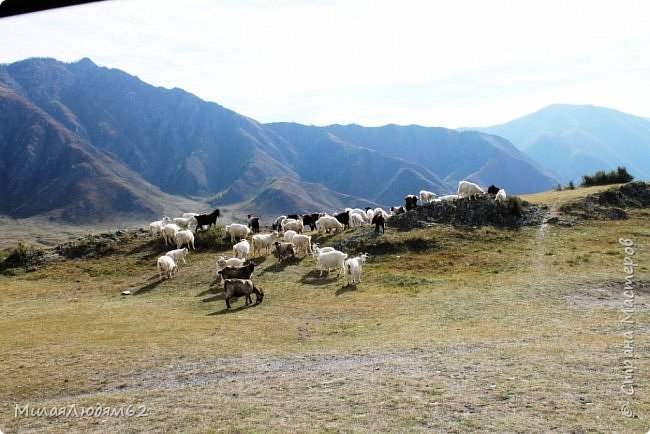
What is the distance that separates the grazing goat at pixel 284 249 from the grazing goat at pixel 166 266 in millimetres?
6705

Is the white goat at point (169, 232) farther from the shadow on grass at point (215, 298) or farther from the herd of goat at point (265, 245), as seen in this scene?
the shadow on grass at point (215, 298)

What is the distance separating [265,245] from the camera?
32.4 meters

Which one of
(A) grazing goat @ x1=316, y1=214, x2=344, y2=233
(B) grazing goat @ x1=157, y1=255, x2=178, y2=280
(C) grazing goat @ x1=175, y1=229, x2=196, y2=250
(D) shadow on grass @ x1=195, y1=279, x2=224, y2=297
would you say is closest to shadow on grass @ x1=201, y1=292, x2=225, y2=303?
(D) shadow on grass @ x1=195, y1=279, x2=224, y2=297

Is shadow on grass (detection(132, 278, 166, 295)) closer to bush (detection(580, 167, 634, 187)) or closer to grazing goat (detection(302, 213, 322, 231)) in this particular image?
grazing goat (detection(302, 213, 322, 231))

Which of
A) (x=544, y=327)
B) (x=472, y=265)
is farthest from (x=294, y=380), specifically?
(x=472, y=265)

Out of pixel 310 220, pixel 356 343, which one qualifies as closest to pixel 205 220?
pixel 310 220

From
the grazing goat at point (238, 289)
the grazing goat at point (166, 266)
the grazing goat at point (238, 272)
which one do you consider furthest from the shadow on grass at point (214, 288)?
the grazing goat at point (166, 266)

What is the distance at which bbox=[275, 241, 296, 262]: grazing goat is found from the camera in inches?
1187

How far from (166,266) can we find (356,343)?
57.2 feet

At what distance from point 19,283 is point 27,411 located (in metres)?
25.1

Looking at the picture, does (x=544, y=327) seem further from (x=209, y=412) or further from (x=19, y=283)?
(x=19, y=283)

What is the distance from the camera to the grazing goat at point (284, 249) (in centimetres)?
3016

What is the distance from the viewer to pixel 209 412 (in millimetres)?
9312

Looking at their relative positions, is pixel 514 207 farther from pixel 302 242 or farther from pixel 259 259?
pixel 259 259
